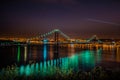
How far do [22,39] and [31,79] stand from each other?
2212 inches

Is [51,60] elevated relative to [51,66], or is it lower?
lower

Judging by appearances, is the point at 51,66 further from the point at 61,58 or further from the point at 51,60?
the point at 61,58

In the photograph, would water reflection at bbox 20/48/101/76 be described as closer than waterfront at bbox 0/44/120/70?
Yes

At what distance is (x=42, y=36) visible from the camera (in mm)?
61500

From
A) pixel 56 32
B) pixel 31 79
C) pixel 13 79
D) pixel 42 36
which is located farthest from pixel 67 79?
pixel 42 36

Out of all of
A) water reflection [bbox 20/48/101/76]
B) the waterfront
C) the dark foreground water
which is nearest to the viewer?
water reflection [bbox 20/48/101/76]

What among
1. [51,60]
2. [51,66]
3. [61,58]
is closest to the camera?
[51,66]

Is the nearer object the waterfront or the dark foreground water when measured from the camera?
the dark foreground water

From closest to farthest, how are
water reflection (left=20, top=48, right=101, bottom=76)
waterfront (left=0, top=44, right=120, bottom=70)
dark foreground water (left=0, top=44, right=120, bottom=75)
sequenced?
water reflection (left=20, top=48, right=101, bottom=76) < dark foreground water (left=0, top=44, right=120, bottom=75) < waterfront (left=0, top=44, right=120, bottom=70)

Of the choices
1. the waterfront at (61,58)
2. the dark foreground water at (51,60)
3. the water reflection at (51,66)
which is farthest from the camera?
the waterfront at (61,58)

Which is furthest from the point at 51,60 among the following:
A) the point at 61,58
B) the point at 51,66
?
the point at 51,66

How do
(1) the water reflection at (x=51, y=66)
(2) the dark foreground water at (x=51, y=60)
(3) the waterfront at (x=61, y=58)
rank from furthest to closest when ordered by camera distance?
(3) the waterfront at (x=61, y=58), (2) the dark foreground water at (x=51, y=60), (1) the water reflection at (x=51, y=66)

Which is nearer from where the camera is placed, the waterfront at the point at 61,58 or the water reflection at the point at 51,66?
the water reflection at the point at 51,66

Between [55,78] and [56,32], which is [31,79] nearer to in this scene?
[55,78]
